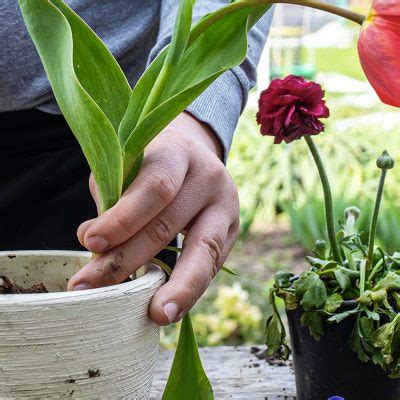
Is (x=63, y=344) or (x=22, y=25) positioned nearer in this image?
(x=63, y=344)

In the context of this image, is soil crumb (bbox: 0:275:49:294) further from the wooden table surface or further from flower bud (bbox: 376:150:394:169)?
flower bud (bbox: 376:150:394:169)

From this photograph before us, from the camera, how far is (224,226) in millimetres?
654

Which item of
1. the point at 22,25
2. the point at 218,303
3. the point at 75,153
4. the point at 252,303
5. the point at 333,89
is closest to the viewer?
the point at 22,25

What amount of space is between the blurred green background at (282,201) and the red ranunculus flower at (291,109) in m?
1.32

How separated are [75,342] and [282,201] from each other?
120 inches

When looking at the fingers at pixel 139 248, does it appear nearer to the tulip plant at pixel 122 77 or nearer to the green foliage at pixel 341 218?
the tulip plant at pixel 122 77

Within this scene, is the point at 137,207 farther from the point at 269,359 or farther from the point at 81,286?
the point at 269,359

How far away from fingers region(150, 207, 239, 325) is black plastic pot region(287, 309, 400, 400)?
0.62ft

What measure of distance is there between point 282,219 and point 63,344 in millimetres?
3226

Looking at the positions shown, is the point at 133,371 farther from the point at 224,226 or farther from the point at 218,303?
the point at 218,303

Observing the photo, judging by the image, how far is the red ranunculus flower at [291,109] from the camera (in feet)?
2.61

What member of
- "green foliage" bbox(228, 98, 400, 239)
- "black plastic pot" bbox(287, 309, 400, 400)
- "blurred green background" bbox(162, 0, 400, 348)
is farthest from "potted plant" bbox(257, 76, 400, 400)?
"green foliage" bbox(228, 98, 400, 239)

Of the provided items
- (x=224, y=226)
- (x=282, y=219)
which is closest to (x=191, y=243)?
(x=224, y=226)

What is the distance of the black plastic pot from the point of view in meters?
0.78
